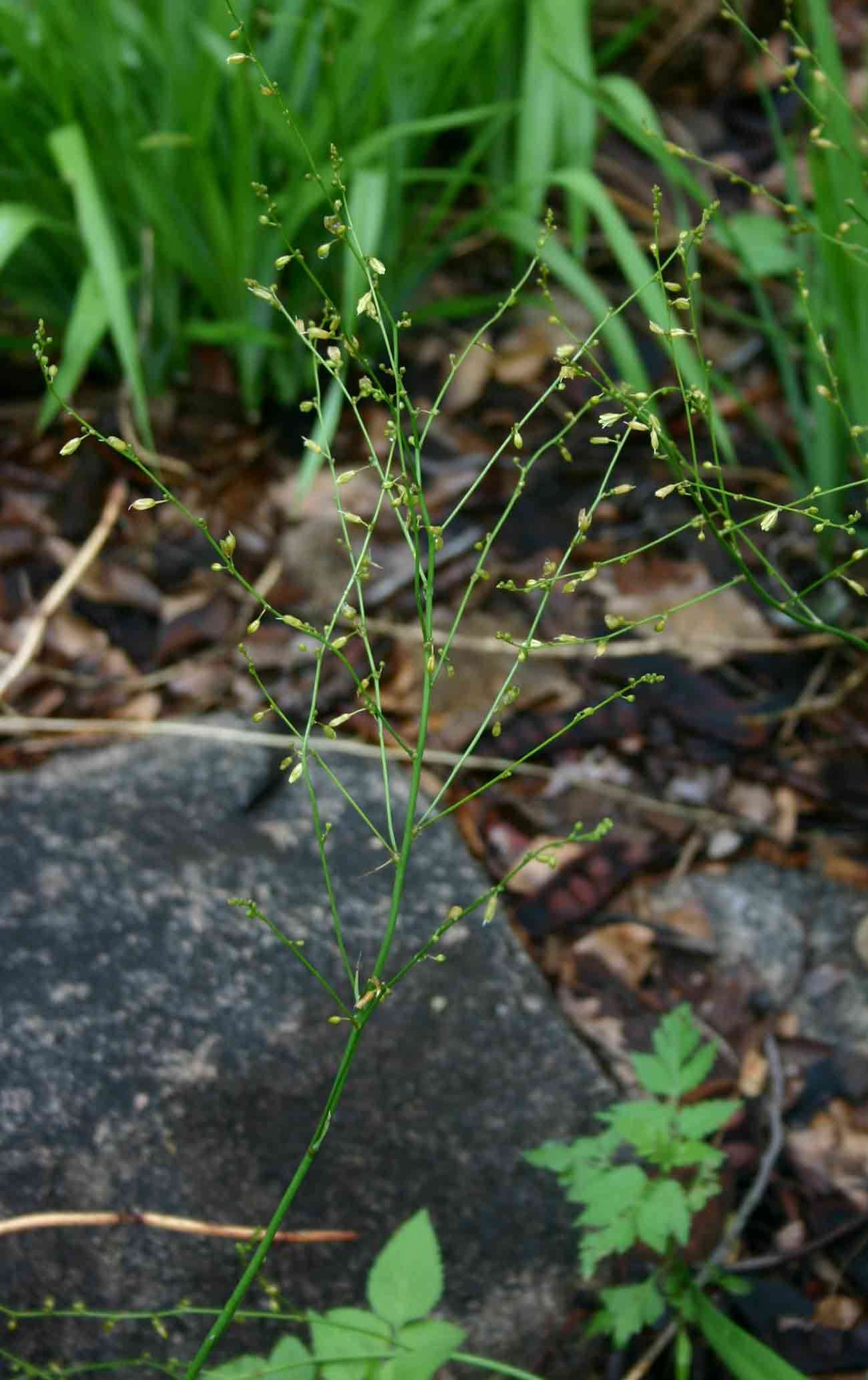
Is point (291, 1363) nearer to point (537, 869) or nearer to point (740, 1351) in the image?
point (740, 1351)

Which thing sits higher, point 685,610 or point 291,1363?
point 291,1363

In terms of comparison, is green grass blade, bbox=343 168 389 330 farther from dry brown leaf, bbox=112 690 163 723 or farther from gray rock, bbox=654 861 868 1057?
gray rock, bbox=654 861 868 1057

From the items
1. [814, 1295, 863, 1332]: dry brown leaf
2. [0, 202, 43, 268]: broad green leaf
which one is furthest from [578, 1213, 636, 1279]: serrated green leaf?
[0, 202, 43, 268]: broad green leaf

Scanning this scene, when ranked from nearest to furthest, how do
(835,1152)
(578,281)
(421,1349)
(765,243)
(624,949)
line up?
1. (421,1349)
2. (835,1152)
3. (624,949)
4. (578,281)
5. (765,243)

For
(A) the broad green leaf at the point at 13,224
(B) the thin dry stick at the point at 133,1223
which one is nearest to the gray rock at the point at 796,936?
(B) the thin dry stick at the point at 133,1223

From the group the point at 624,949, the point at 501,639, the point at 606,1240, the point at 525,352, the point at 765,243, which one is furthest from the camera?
the point at 525,352

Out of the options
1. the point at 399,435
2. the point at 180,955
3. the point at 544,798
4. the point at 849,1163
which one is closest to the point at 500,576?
the point at 544,798

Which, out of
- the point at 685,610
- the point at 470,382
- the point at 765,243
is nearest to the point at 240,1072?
the point at 685,610

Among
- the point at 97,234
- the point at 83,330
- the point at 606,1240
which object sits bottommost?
the point at 606,1240

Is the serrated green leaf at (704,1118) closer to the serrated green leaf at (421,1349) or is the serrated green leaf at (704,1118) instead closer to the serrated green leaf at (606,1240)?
the serrated green leaf at (606,1240)
